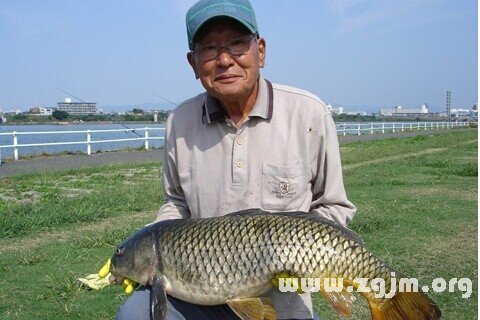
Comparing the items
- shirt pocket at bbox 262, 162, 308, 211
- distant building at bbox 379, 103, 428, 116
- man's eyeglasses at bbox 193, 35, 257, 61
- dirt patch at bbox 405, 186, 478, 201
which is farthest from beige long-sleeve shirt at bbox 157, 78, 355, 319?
distant building at bbox 379, 103, 428, 116

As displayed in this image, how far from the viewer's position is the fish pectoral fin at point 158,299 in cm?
286

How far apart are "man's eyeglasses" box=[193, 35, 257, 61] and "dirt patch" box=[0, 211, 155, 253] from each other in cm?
465

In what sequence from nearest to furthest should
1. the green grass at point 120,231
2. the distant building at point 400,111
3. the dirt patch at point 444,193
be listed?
1. the green grass at point 120,231
2. the dirt patch at point 444,193
3. the distant building at point 400,111

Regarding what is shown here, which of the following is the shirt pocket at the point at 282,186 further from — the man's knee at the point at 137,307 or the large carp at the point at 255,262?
the man's knee at the point at 137,307

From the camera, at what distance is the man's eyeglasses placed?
3.23 meters

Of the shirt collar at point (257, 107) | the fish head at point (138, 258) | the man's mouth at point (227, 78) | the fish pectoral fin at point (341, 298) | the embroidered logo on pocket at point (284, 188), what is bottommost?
the fish pectoral fin at point (341, 298)

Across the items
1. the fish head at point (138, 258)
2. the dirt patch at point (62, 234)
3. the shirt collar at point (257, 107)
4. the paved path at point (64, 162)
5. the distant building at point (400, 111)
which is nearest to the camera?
the fish head at point (138, 258)

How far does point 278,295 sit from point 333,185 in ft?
2.29

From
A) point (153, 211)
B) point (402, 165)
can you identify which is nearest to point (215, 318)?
point (153, 211)

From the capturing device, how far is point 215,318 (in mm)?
3184

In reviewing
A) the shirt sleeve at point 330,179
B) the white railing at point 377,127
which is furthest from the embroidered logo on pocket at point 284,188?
the white railing at point 377,127

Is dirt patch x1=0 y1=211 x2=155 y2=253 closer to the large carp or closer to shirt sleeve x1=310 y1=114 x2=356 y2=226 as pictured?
the large carp

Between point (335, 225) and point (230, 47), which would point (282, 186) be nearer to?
point (335, 225)

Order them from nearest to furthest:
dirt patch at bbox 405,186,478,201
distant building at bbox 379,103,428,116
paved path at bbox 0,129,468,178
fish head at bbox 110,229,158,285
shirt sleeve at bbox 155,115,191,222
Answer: fish head at bbox 110,229,158,285 → shirt sleeve at bbox 155,115,191,222 → dirt patch at bbox 405,186,478,201 → paved path at bbox 0,129,468,178 → distant building at bbox 379,103,428,116
